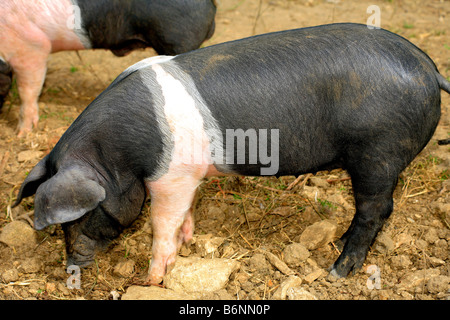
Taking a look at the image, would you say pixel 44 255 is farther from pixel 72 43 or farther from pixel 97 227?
pixel 72 43

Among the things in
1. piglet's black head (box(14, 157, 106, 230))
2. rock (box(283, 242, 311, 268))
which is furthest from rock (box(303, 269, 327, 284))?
piglet's black head (box(14, 157, 106, 230))

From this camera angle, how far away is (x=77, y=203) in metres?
2.81

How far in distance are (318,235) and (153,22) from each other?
7.93 feet

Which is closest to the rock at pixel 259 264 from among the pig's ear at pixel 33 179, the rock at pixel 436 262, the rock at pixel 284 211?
the rock at pixel 284 211

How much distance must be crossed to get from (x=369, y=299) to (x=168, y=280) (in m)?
1.24

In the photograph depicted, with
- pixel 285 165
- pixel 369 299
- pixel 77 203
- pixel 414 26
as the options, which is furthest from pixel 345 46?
pixel 414 26

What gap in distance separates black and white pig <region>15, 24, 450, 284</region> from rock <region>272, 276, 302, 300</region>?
0.65 metres

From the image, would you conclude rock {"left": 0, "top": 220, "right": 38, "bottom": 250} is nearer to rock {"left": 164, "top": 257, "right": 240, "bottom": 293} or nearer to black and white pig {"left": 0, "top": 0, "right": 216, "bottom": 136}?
rock {"left": 164, "top": 257, "right": 240, "bottom": 293}

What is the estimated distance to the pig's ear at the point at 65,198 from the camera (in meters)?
2.79

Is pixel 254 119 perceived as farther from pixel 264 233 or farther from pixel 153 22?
pixel 153 22

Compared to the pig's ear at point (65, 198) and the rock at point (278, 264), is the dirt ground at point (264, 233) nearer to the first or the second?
the rock at point (278, 264)

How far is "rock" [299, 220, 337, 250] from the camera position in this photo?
3580 mm

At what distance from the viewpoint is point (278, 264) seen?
11.2 feet

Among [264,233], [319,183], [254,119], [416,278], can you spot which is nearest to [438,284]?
[416,278]
